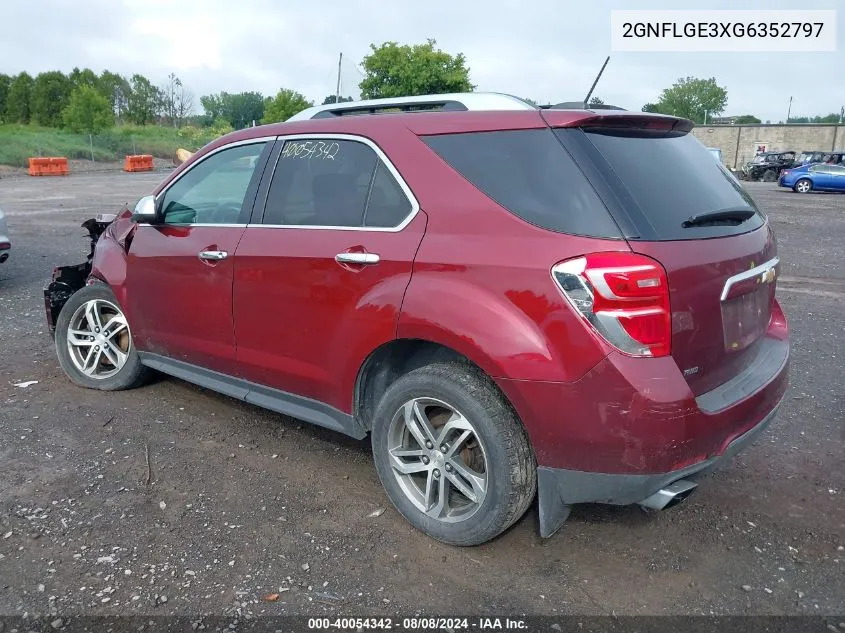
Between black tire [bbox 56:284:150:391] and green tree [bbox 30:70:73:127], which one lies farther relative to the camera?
green tree [bbox 30:70:73:127]

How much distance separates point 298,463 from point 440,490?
1.08m

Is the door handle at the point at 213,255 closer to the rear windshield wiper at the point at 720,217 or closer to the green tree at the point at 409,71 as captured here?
the rear windshield wiper at the point at 720,217

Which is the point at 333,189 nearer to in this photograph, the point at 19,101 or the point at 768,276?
the point at 768,276

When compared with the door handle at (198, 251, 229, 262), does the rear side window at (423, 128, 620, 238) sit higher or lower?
higher

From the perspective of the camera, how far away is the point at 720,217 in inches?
114

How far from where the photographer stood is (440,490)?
3031 mm

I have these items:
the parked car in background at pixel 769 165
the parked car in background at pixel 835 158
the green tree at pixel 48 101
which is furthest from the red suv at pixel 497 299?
the green tree at pixel 48 101

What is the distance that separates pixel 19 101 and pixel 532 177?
78864 mm

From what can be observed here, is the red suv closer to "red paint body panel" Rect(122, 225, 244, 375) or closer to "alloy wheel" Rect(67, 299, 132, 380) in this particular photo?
"red paint body panel" Rect(122, 225, 244, 375)

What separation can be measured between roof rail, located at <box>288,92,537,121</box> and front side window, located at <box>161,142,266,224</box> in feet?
1.26

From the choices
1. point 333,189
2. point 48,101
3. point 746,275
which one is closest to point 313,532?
point 333,189

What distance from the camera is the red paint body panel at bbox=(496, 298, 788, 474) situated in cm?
245

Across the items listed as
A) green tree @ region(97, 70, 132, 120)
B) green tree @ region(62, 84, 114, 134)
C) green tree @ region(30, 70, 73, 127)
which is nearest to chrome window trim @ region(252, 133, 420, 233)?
green tree @ region(62, 84, 114, 134)

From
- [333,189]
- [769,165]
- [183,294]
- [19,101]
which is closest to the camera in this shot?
[333,189]
